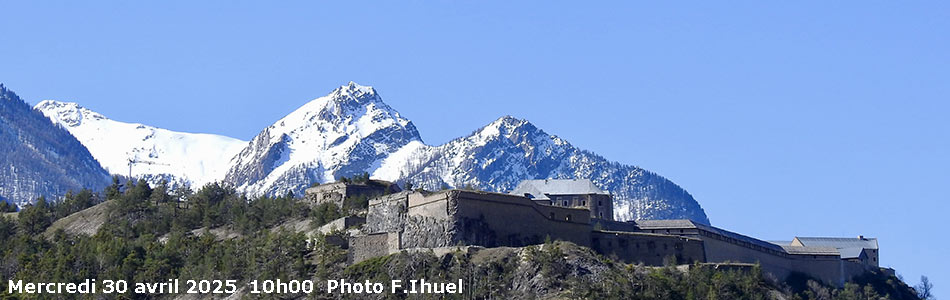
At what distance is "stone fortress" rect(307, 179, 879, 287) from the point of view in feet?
380

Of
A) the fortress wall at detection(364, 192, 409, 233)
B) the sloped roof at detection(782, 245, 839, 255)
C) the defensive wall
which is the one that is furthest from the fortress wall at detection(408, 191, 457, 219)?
the sloped roof at detection(782, 245, 839, 255)

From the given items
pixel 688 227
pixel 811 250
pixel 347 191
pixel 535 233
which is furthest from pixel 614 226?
pixel 347 191

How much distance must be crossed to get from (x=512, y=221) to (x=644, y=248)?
1006 centimetres

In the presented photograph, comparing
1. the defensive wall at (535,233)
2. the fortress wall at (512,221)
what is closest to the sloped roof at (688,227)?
the defensive wall at (535,233)

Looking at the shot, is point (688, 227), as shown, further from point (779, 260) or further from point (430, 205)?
point (430, 205)

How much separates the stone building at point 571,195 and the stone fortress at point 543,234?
1.92 m

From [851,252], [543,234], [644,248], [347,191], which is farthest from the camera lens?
[851,252]

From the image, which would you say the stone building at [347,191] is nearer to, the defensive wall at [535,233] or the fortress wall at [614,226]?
the defensive wall at [535,233]

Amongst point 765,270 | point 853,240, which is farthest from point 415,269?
point 853,240

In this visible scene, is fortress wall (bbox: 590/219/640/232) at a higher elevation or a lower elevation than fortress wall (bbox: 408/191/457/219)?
lower

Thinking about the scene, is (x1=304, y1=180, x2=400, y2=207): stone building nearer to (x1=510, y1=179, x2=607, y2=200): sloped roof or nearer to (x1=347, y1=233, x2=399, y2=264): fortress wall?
(x1=510, y1=179, x2=607, y2=200): sloped roof

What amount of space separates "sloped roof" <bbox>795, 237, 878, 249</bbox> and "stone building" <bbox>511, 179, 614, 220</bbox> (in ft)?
61.2

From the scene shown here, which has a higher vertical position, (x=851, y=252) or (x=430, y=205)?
(x=430, y=205)

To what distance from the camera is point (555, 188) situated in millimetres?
146250
